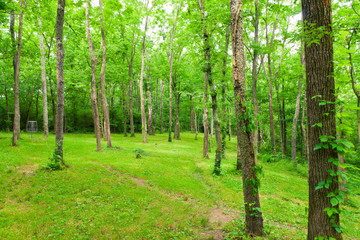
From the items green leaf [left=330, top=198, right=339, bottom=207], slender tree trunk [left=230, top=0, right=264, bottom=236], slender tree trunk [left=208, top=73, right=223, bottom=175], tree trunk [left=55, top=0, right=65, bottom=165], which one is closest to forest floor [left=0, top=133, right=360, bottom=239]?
slender tree trunk [left=230, top=0, right=264, bottom=236]

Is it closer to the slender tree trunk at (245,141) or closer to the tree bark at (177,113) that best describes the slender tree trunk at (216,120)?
the slender tree trunk at (245,141)

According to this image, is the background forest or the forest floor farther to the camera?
the background forest

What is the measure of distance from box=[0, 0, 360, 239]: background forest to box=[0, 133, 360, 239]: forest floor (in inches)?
76.0

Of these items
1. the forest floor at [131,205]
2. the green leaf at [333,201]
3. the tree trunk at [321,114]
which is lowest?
the forest floor at [131,205]

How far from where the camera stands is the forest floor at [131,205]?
4.46m

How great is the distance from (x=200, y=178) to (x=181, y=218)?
4.30 metres

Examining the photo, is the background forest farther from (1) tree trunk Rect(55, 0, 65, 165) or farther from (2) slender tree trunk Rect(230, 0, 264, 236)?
(1) tree trunk Rect(55, 0, 65, 165)

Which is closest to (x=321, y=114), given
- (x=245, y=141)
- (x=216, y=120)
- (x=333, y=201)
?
(x=333, y=201)

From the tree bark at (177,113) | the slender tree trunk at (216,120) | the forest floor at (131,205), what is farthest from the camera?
the tree bark at (177,113)

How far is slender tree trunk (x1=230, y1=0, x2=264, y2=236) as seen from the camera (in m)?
4.03

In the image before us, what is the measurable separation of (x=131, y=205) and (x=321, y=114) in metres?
5.57

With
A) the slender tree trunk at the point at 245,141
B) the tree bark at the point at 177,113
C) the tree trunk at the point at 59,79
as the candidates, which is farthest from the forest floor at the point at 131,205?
the tree bark at the point at 177,113

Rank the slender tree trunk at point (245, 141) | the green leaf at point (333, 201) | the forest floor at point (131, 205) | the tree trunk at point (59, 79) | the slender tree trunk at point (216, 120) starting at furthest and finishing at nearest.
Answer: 1. the slender tree trunk at point (216, 120)
2. the tree trunk at point (59, 79)
3. the forest floor at point (131, 205)
4. the slender tree trunk at point (245, 141)
5. the green leaf at point (333, 201)

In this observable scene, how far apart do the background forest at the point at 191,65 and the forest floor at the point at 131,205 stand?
6.33 ft
